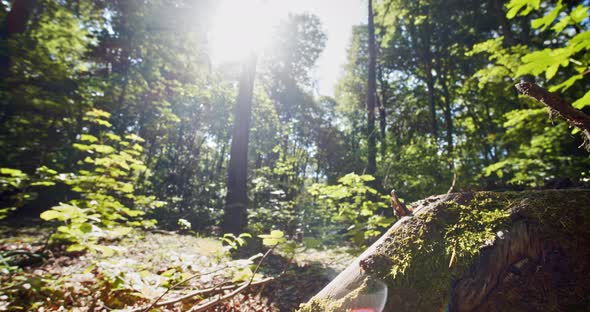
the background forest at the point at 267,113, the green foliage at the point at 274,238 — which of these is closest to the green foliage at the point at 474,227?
the background forest at the point at 267,113

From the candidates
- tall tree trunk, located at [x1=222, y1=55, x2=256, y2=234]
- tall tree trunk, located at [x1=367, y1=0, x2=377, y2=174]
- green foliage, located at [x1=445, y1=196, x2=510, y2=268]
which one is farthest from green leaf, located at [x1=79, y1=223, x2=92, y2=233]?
tall tree trunk, located at [x1=367, y1=0, x2=377, y2=174]

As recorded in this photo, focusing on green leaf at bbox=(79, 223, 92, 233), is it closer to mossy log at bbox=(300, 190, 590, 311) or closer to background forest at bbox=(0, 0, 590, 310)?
background forest at bbox=(0, 0, 590, 310)

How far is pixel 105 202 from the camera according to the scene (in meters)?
3.12

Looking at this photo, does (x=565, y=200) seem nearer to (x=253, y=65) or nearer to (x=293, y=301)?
(x=293, y=301)

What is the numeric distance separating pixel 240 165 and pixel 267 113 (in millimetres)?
7751

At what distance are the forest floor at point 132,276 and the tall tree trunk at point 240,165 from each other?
92 cm

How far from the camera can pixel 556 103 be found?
1.41 meters

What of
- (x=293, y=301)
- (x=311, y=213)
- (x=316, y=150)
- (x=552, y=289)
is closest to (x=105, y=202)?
(x=293, y=301)

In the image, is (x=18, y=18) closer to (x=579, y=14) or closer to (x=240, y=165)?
(x=240, y=165)

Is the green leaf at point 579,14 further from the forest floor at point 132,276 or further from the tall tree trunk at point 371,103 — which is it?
the tall tree trunk at point 371,103

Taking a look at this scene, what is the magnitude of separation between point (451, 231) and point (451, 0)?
650 inches

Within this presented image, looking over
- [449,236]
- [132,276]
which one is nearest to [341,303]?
[449,236]

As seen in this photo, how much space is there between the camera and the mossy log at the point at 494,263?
1239mm

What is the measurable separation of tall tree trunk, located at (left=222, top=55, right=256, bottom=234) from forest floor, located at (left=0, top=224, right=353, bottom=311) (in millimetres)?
917
